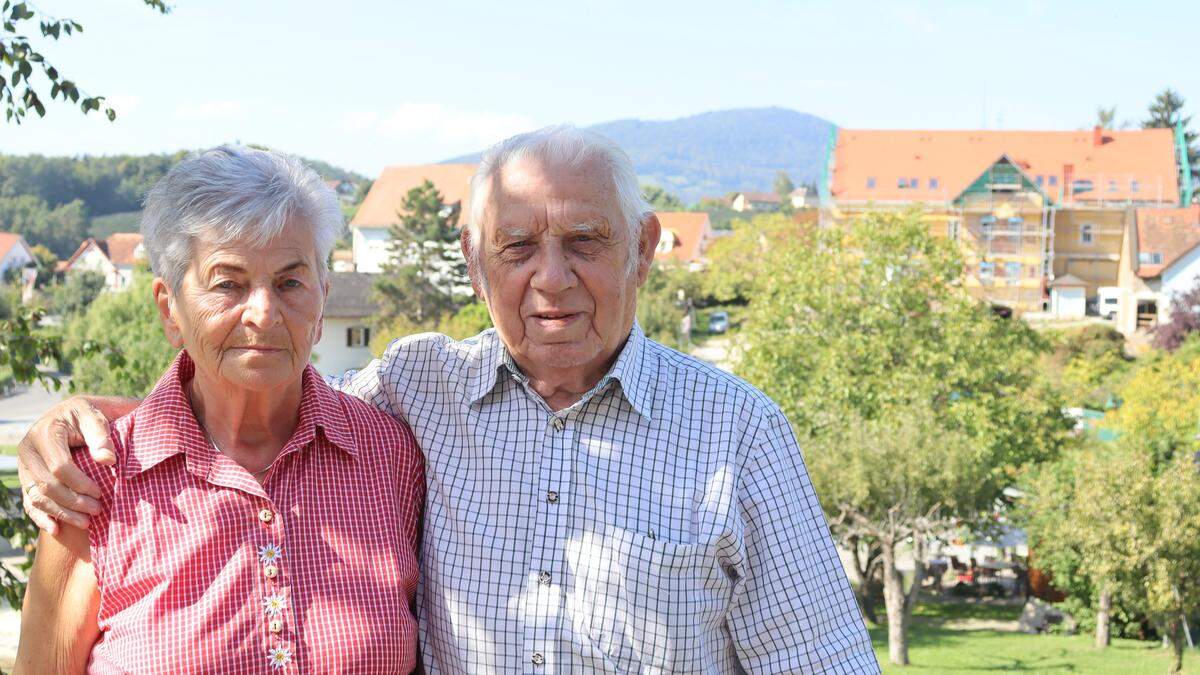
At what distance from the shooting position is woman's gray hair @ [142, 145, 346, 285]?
2.36 m

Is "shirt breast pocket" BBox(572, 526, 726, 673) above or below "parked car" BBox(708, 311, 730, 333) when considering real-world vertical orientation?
above

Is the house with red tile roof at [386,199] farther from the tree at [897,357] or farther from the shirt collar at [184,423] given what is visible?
the shirt collar at [184,423]

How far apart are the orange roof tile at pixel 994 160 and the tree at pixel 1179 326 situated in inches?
660

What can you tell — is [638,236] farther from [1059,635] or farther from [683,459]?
[1059,635]

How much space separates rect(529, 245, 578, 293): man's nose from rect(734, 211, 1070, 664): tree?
1788 centimetres

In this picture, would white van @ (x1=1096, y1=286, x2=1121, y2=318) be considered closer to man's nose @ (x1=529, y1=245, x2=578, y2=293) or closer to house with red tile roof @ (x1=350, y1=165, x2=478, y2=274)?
house with red tile roof @ (x1=350, y1=165, x2=478, y2=274)

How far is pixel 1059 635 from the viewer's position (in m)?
22.7

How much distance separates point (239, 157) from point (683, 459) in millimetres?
1183

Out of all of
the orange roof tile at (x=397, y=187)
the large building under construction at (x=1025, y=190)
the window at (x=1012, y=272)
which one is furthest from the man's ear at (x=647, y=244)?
the orange roof tile at (x=397, y=187)

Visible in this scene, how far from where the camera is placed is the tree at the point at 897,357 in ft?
73.7

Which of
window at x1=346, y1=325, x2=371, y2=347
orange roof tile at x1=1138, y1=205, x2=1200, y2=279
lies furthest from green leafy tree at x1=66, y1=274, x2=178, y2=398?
orange roof tile at x1=1138, y1=205, x2=1200, y2=279

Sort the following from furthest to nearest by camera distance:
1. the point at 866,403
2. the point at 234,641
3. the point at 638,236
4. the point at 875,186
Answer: the point at 875,186, the point at 866,403, the point at 638,236, the point at 234,641

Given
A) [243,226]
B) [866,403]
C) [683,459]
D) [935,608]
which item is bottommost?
[935,608]

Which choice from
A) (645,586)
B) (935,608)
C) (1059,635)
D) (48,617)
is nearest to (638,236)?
(645,586)
